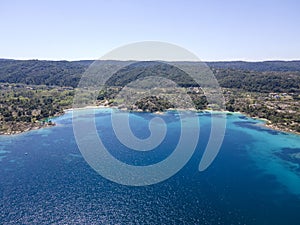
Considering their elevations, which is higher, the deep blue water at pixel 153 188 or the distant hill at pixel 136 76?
the distant hill at pixel 136 76

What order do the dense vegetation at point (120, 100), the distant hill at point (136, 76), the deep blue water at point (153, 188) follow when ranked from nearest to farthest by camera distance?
the deep blue water at point (153, 188) → the dense vegetation at point (120, 100) → the distant hill at point (136, 76)

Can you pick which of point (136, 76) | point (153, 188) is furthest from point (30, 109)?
point (136, 76)

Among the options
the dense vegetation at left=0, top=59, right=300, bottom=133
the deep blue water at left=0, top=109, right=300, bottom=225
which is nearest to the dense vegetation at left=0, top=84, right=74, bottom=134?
the dense vegetation at left=0, top=59, right=300, bottom=133

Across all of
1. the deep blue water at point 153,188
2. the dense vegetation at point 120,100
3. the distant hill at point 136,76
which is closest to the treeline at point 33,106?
the dense vegetation at point 120,100

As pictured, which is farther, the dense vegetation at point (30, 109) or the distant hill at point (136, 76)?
the distant hill at point (136, 76)

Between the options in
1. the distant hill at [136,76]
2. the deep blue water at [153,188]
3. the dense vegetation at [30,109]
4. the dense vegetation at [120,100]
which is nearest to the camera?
the deep blue water at [153,188]

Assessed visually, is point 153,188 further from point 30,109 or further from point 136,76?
point 136,76

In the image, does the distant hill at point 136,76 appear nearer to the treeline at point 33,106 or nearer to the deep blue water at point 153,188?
the treeline at point 33,106

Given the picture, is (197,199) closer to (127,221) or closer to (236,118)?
(127,221)

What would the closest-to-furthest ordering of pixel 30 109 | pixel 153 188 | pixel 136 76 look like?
pixel 153 188
pixel 30 109
pixel 136 76
